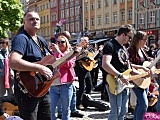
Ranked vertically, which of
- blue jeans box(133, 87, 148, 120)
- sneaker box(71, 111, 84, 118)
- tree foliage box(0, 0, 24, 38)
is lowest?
sneaker box(71, 111, 84, 118)

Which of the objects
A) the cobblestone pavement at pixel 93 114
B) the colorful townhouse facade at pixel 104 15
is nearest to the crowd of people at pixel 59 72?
the cobblestone pavement at pixel 93 114

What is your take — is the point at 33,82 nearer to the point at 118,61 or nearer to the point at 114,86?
the point at 114,86

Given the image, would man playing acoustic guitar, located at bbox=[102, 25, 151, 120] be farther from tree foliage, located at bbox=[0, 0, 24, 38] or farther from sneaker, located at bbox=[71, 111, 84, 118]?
tree foliage, located at bbox=[0, 0, 24, 38]

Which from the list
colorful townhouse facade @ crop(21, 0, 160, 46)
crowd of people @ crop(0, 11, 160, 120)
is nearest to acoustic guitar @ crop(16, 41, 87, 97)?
crowd of people @ crop(0, 11, 160, 120)

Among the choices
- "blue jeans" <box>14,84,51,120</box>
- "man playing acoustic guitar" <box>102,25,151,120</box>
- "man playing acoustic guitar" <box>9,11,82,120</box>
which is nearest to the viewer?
"man playing acoustic guitar" <box>9,11,82,120</box>

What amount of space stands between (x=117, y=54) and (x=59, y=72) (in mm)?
1102

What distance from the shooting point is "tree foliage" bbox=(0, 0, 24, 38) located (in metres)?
27.8

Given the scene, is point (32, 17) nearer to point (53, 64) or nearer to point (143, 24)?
point (53, 64)

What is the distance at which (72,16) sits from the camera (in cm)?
6288

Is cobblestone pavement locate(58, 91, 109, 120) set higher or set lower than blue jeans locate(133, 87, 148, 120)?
lower

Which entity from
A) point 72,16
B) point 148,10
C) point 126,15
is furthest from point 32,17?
point 72,16

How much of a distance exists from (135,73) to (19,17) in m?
25.1

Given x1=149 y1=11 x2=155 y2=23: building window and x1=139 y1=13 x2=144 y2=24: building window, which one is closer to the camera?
x1=149 y1=11 x2=155 y2=23: building window

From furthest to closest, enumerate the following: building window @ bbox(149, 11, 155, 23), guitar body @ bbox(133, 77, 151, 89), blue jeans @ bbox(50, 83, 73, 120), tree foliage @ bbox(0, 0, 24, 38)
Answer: building window @ bbox(149, 11, 155, 23) → tree foliage @ bbox(0, 0, 24, 38) → blue jeans @ bbox(50, 83, 73, 120) → guitar body @ bbox(133, 77, 151, 89)
